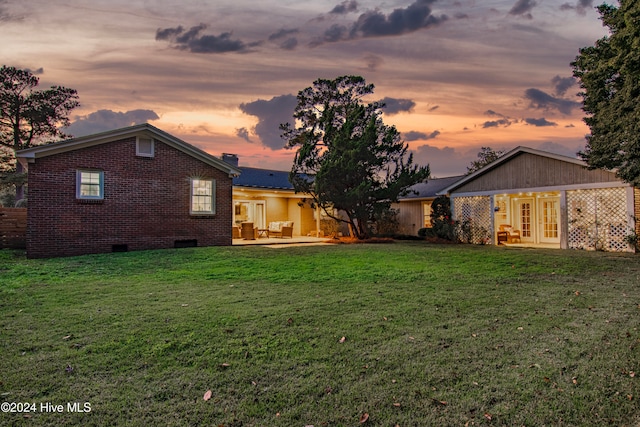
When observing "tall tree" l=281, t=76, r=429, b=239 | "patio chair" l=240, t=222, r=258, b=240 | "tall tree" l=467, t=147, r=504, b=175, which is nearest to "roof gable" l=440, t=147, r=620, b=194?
"tall tree" l=281, t=76, r=429, b=239

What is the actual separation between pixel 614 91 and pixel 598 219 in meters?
4.96

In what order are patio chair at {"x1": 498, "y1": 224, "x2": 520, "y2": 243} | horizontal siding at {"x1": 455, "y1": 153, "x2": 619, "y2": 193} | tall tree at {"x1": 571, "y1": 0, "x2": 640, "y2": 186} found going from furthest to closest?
patio chair at {"x1": 498, "y1": 224, "x2": 520, "y2": 243} < horizontal siding at {"x1": 455, "y1": 153, "x2": 619, "y2": 193} < tall tree at {"x1": 571, "y1": 0, "x2": 640, "y2": 186}

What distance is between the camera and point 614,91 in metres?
12.4

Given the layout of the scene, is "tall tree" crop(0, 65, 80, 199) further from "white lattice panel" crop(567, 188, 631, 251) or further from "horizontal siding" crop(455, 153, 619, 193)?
"white lattice panel" crop(567, 188, 631, 251)

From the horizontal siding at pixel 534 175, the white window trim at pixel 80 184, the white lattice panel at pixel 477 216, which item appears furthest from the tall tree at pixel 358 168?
the white window trim at pixel 80 184

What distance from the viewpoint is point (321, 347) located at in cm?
409

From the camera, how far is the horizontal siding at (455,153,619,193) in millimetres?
14843

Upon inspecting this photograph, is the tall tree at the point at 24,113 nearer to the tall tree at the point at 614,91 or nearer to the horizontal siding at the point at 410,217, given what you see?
the horizontal siding at the point at 410,217

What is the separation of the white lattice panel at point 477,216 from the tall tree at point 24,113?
30668 mm

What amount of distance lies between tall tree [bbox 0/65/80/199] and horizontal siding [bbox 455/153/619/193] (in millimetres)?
31812

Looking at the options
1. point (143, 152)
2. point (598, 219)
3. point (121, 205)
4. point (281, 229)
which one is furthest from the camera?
point (281, 229)

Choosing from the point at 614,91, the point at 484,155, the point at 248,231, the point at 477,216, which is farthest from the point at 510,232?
the point at 484,155

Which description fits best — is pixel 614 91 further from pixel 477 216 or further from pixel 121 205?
pixel 121 205

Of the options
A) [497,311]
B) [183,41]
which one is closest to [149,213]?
[183,41]
